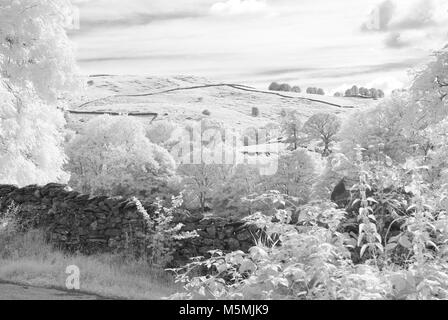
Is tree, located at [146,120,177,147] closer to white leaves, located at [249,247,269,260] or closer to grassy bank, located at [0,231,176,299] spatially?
grassy bank, located at [0,231,176,299]

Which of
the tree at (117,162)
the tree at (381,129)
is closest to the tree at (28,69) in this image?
the tree at (381,129)

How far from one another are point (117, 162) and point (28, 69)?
43.2m

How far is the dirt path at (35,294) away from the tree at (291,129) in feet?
232

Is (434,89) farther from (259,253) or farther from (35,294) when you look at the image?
(259,253)

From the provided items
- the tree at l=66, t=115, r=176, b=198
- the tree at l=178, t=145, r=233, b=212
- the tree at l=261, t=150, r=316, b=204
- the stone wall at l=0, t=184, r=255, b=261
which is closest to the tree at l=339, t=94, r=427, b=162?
the tree at l=261, t=150, r=316, b=204

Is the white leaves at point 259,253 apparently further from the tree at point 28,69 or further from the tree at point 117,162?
the tree at point 117,162

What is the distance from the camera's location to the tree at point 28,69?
20.4 m

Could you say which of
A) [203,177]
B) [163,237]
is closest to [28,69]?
[163,237]

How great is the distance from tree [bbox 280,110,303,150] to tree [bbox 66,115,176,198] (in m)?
18.4

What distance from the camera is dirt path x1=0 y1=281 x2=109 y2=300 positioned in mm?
8336
